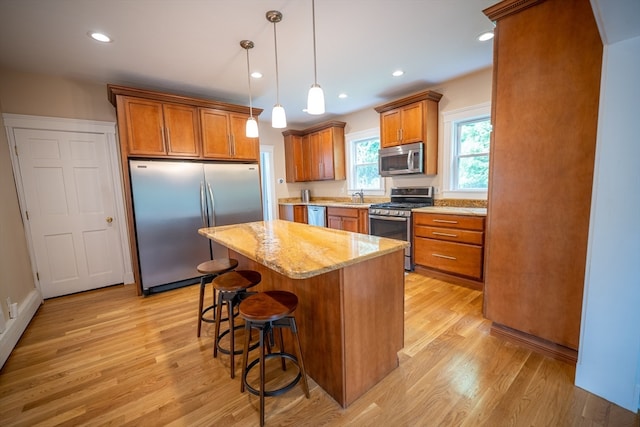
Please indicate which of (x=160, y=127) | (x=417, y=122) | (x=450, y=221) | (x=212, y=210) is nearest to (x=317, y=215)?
(x=212, y=210)

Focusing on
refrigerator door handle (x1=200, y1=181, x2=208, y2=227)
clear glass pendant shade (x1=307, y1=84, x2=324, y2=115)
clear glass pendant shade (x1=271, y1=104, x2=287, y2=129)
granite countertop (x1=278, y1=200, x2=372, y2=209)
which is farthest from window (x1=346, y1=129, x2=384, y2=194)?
clear glass pendant shade (x1=307, y1=84, x2=324, y2=115)

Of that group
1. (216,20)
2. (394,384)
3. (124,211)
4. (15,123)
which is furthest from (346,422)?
(15,123)

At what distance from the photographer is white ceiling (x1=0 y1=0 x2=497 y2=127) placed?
75.3 inches

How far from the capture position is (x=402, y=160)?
12.4 ft

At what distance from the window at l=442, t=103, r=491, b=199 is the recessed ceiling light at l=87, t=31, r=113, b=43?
3.73 meters

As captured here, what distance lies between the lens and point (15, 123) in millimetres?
2826

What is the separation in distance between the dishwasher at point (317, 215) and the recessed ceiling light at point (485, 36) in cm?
308

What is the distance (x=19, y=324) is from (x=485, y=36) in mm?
4939

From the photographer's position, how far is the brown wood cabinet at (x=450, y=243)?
9.41 ft

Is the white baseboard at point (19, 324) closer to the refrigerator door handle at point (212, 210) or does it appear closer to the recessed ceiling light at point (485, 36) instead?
the refrigerator door handle at point (212, 210)

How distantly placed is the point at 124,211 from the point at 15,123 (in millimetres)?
1340

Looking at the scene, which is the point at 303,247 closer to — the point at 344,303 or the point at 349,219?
the point at 344,303

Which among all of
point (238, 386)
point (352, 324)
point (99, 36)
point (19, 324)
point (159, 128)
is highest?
point (99, 36)

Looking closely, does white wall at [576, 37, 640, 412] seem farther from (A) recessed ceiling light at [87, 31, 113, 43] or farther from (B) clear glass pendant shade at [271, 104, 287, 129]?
(A) recessed ceiling light at [87, 31, 113, 43]
